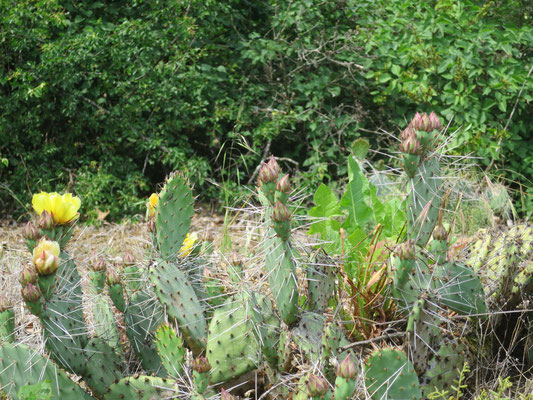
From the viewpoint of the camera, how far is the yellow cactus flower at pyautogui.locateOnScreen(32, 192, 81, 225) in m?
1.93

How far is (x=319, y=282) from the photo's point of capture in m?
2.08

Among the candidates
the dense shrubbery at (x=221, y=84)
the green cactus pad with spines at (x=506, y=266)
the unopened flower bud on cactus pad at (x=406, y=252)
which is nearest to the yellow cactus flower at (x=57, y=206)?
the unopened flower bud on cactus pad at (x=406, y=252)

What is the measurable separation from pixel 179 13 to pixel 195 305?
3.74 meters

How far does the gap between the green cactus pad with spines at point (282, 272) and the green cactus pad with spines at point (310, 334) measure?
6 centimetres

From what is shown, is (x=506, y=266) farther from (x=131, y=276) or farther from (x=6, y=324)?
(x=6, y=324)

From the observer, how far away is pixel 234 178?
18.6 feet

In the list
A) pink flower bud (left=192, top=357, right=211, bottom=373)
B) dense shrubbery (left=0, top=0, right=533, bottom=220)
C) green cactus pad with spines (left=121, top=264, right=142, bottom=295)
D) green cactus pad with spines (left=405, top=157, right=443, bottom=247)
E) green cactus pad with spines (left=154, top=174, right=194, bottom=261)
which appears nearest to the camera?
pink flower bud (left=192, top=357, right=211, bottom=373)

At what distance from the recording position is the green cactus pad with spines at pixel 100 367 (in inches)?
81.0

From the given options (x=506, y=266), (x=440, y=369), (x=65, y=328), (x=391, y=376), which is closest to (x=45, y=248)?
(x=65, y=328)

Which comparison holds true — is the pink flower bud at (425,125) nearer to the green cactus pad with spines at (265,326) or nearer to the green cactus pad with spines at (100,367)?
the green cactus pad with spines at (265,326)

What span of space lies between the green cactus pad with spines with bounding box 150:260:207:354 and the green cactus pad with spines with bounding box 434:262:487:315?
2.81ft

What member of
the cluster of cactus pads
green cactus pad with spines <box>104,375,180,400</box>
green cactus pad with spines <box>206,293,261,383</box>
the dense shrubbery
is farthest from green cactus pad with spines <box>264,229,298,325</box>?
the dense shrubbery

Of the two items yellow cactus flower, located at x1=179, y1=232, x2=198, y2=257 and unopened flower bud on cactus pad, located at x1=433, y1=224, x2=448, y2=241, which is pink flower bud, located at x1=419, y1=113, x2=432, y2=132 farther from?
yellow cactus flower, located at x1=179, y1=232, x2=198, y2=257

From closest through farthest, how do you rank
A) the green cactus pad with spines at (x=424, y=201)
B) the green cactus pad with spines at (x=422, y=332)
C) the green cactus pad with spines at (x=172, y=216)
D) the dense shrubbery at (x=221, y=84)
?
the green cactus pad with spines at (x=422, y=332) < the green cactus pad with spines at (x=424, y=201) < the green cactus pad with spines at (x=172, y=216) < the dense shrubbery at (x=221, y=84)
